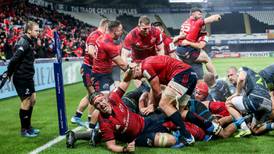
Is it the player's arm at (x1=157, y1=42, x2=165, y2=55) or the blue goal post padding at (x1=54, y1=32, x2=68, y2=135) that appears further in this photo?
the player's arm at (x1=157, y1=42, x2=165, y2=55)

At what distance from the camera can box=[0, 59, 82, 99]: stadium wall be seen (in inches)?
559

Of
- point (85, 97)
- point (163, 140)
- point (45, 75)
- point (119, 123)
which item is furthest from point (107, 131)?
point (45, 75)

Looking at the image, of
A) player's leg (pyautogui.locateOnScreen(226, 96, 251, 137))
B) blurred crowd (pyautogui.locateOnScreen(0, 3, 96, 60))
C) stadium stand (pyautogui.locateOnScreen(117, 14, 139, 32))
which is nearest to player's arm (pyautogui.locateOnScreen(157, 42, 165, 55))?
player's leg (pyautogui.locateOnScreen(226, 96, 251, 137))

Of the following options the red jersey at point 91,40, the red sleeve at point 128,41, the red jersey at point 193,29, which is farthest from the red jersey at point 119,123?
the red jersey at point 193,29

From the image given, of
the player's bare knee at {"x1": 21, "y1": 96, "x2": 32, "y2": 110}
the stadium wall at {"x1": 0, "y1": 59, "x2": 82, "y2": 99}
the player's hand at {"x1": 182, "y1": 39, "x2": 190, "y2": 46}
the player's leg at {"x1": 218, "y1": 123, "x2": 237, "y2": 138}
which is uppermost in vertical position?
the player's hand at {"x1": 182, "y1": 39, "x2": 190, "y2": 46}

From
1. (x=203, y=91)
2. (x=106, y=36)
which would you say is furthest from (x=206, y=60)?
(x=106, y=36)

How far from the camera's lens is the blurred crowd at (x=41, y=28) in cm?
1959

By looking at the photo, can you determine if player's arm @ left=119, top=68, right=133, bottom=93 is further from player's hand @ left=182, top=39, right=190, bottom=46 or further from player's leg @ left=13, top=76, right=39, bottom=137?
player's hand @ left=182, top=39, right=190, bottom=46

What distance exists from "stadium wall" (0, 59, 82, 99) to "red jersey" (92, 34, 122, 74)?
257 inches

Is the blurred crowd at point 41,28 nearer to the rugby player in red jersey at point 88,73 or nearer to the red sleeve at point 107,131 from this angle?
the rugby player in red jersey at point 88,73

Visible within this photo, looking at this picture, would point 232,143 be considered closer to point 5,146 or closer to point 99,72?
point 99,72

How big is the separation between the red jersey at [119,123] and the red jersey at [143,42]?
2.89m

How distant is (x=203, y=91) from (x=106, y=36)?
2.11 metres

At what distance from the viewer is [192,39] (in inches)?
400
